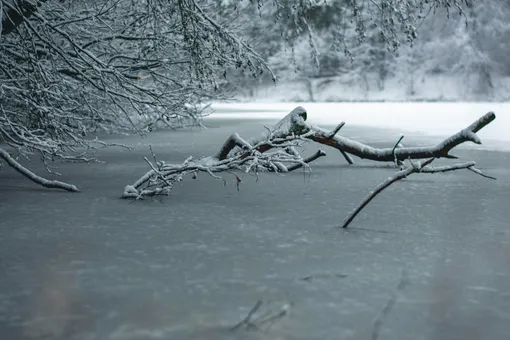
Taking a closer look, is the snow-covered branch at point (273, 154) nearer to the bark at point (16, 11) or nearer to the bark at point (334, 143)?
the bark at point (334, 143)

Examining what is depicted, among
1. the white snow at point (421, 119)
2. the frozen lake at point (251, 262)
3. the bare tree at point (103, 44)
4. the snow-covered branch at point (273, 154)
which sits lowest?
the white snow at point (421, 119)

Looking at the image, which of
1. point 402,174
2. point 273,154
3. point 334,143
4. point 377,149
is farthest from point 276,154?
point 402,174

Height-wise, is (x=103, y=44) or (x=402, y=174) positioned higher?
(x=103, y=44)

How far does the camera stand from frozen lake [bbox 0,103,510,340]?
143 inches

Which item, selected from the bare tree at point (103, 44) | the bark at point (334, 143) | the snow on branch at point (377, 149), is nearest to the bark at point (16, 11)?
the bare tree at point (103, 44)

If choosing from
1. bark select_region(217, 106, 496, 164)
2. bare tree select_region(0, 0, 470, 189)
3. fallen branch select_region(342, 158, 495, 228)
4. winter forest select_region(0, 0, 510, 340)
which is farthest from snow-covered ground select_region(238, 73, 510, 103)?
Answer: fallen branch select_region(342, 158, 495, 228)

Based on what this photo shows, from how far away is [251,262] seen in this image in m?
4.96

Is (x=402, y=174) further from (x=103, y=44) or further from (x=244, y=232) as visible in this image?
(x=103, y=44)

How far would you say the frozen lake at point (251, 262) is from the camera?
363 centimetres

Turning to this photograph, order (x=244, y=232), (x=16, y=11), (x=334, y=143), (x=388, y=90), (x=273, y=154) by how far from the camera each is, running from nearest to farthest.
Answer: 1. (x=244, y=232)
2. (x=16, y=11)
3. (x=273, y=154)
4. (x=334, y=143)
5. (x=388, y=90)

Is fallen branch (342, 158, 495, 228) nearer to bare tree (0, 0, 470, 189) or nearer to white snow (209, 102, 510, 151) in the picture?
bare tree (0, 0, 470, 189)

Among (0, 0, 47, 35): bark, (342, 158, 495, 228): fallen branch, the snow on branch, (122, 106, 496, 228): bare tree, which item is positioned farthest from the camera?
(122, 106, 496, 228): bare tree

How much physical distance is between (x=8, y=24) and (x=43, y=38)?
0.79 metres

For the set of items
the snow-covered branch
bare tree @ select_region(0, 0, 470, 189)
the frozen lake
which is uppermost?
bare tree @ select_region(0, 0, 470, 189)
